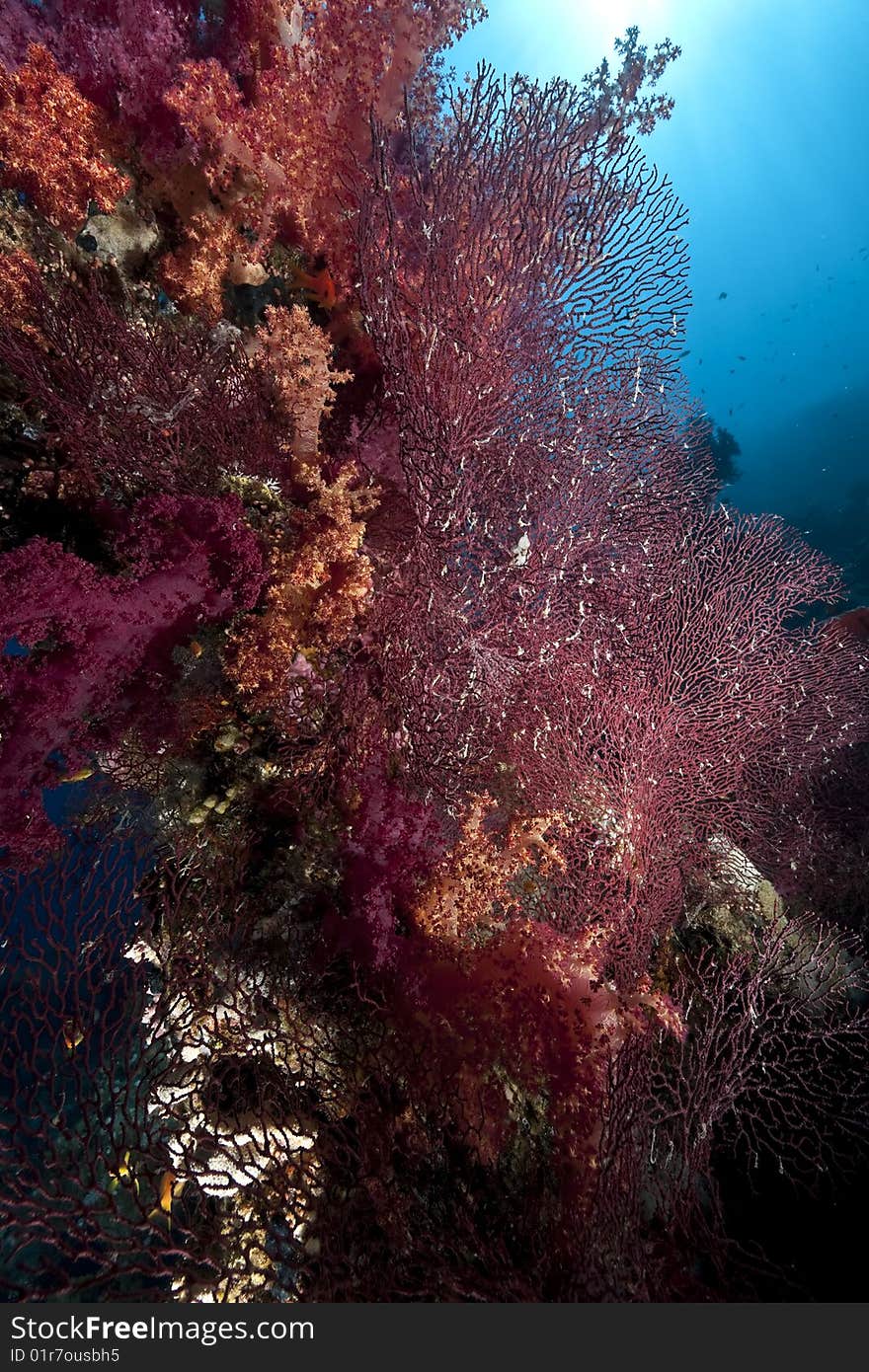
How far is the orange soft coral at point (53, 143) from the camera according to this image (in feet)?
10.6

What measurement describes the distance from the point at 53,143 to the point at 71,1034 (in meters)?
4.82

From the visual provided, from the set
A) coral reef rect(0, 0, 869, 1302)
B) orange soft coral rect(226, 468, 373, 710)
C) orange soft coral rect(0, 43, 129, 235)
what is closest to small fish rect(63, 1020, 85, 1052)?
coral reef rect(0, 0, 869, 1302)

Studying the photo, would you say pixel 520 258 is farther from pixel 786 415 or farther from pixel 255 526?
pixel 786 415

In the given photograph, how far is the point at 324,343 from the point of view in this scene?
11.9 feet

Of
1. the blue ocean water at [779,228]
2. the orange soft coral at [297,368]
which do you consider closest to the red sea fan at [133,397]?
the orange soft coral at [297,368]

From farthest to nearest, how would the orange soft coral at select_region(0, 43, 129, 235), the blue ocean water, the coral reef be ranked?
the blue ocean water, the orange soft coral at select_region(0, 43, 129, 235), the coral reef

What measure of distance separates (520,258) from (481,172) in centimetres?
48

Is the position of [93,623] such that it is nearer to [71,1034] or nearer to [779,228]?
[71,1034]

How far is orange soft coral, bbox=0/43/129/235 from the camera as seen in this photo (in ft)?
10.6

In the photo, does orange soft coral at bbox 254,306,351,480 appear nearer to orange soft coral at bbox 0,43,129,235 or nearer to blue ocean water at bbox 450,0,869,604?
orange soft coral at bbox 0,43,129,235

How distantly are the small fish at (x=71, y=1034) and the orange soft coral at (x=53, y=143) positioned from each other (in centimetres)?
444

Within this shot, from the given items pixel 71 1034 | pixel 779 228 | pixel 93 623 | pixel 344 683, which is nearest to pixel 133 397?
pixel 93 623

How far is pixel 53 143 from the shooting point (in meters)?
3.30

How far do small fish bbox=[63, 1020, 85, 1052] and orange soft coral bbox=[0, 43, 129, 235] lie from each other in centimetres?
444
